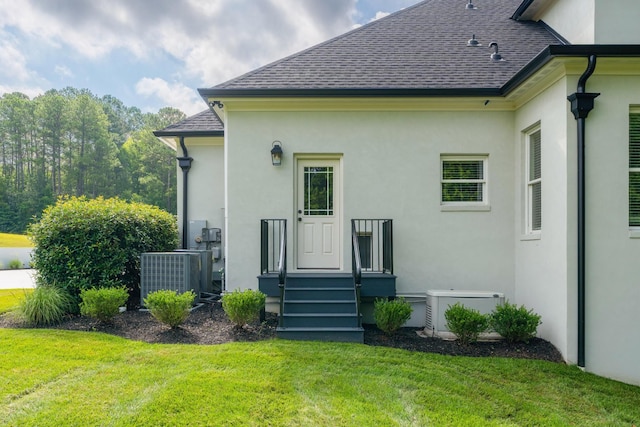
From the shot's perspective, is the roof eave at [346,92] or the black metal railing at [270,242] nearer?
the roof eave at [346,92]

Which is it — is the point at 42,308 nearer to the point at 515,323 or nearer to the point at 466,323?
the point at 466,323

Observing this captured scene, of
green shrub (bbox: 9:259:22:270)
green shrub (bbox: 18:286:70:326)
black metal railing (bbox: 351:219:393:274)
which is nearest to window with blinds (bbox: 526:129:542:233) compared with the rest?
black metal railing (bbox: 351:219:393:274)

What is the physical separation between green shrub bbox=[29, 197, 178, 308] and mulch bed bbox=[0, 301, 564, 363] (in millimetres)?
704

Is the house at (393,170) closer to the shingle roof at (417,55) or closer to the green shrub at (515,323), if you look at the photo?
the shingle roof at (417,55)

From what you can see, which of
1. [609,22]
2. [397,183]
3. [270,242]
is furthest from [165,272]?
[609,22]

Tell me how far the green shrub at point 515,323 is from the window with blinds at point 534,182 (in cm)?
133

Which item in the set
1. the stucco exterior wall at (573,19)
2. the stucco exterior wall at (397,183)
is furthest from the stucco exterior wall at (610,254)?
the stucco exterior wall at (397,183)

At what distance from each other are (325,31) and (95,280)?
9.55 meters

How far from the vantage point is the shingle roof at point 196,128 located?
846cm

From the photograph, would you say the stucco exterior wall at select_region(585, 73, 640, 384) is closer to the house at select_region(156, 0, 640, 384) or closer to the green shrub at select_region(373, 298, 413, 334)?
the house at select_region(156, 0, 640, 384)

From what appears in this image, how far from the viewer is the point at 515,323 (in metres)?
4.91

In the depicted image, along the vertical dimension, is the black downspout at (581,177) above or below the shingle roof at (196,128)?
below

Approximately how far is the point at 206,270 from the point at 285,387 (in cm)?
449

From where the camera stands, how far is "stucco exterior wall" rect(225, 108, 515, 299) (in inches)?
243
